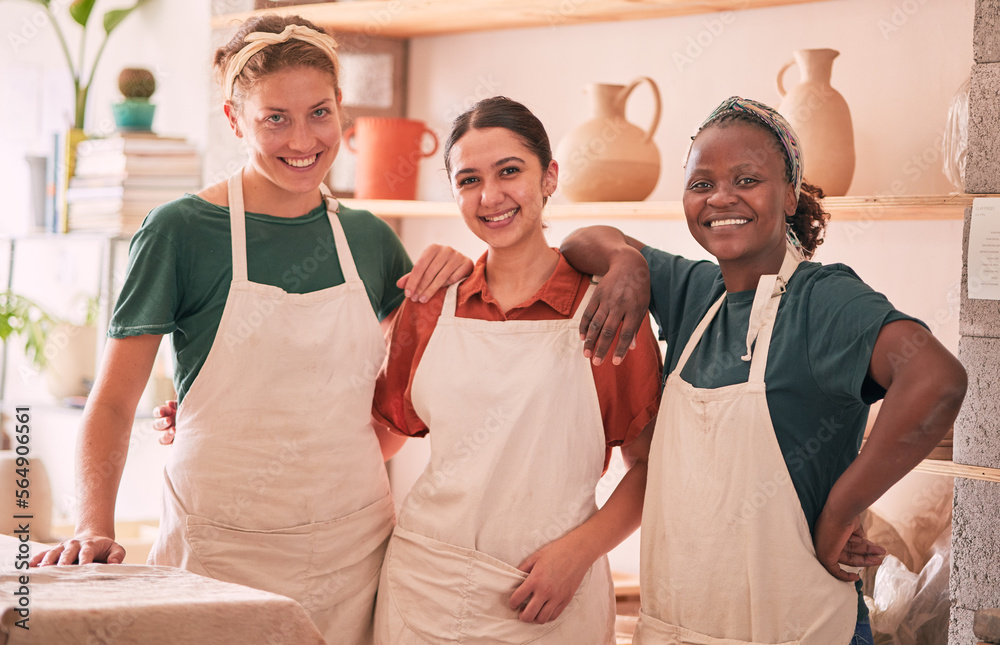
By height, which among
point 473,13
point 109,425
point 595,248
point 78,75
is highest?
point 473,13

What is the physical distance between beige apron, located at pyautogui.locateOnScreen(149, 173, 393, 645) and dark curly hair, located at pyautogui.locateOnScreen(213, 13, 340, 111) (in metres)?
0.18

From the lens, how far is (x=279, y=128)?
5.18 feet

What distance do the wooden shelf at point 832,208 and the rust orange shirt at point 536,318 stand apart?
0.64 metres

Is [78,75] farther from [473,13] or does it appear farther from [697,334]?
[697,334]

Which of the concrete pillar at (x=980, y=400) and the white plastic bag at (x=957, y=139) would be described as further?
the white plastic bag at (x=957, y=139)

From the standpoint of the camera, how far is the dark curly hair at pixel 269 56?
1578 mm

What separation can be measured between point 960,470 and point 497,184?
3.21ft

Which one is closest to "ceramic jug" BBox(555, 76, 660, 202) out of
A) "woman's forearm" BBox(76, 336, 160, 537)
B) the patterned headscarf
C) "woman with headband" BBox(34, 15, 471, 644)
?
"woman with headband" BBox(34, 15, 471, 644)

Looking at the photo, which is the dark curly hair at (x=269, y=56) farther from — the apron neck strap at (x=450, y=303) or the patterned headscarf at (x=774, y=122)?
the patterned headscarf at (x=774, y=122)

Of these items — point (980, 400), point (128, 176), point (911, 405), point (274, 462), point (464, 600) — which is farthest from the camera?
point (128, 176)

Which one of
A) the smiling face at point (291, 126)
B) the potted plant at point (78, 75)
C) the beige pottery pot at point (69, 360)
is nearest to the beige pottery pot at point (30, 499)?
the beige pottery pot at point (69, 360)

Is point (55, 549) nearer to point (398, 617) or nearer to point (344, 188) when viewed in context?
point (398, 617)

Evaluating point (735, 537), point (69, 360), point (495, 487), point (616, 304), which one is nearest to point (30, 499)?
point (69, 360)

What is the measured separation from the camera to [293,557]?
158cm
